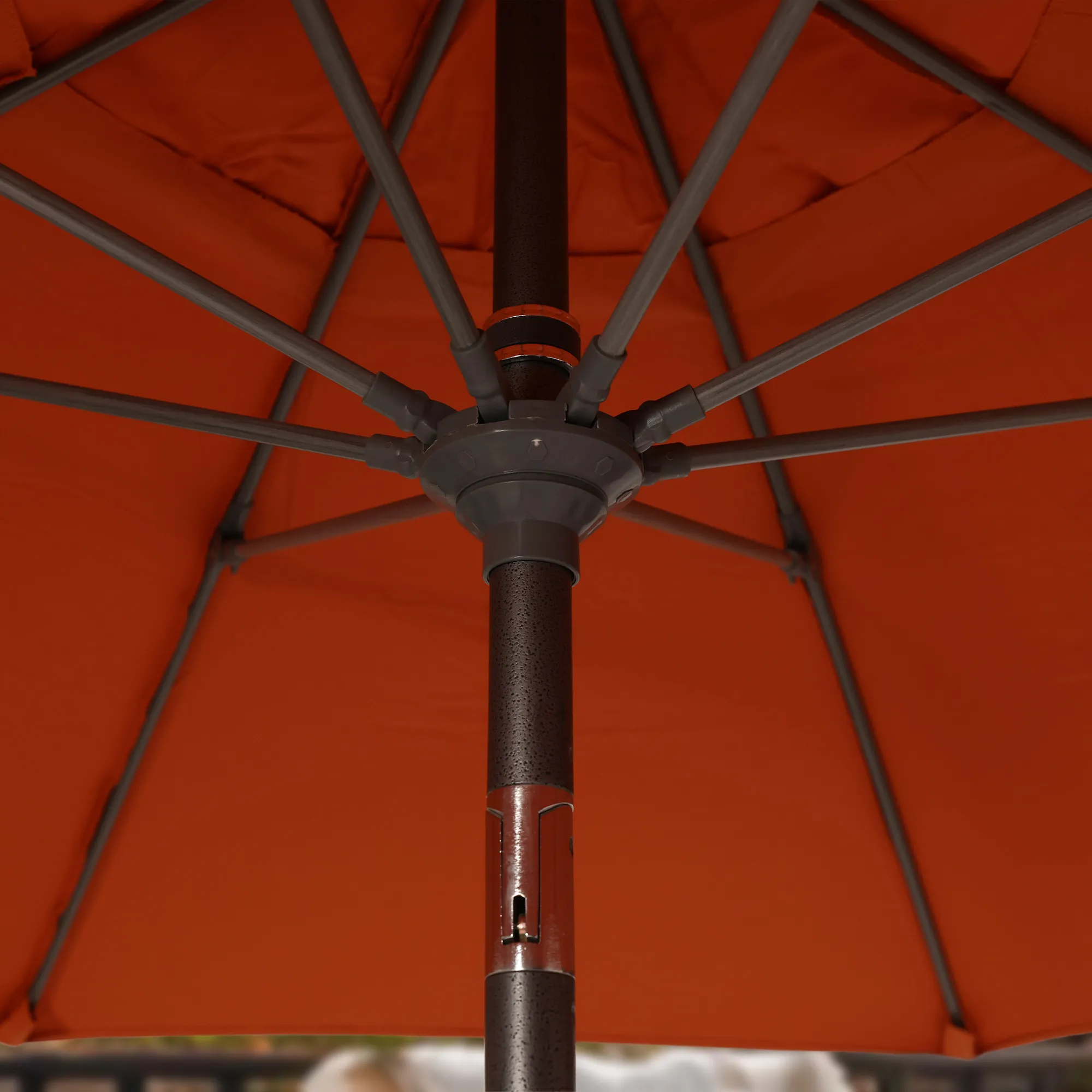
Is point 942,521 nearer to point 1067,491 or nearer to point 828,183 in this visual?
point 1067,491

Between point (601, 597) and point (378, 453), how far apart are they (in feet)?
2.55

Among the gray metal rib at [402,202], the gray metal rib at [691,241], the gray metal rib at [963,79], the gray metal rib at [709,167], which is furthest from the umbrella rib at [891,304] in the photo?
the gray metal rib at [691,241]

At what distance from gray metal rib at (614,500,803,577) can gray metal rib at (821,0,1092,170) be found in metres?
0.63

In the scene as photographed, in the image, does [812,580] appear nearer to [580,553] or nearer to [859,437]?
[580,553]

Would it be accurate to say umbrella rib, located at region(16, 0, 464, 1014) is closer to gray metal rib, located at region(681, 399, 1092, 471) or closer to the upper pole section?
the upper pole section

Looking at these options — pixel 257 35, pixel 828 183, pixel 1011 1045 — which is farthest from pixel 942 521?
pixel 257 35

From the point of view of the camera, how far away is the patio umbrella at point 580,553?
1620 millimetres

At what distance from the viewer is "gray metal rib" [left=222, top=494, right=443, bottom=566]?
1503 millimetres

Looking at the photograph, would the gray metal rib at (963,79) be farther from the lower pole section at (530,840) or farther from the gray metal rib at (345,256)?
the lower pole section at (530,840)

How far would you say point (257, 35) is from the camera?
1.66 meters

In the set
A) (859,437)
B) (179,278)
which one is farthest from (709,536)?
(179,278)

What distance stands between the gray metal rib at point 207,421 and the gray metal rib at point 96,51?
409 mm

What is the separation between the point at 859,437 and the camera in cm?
128

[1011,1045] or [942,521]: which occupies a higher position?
[942,521]
